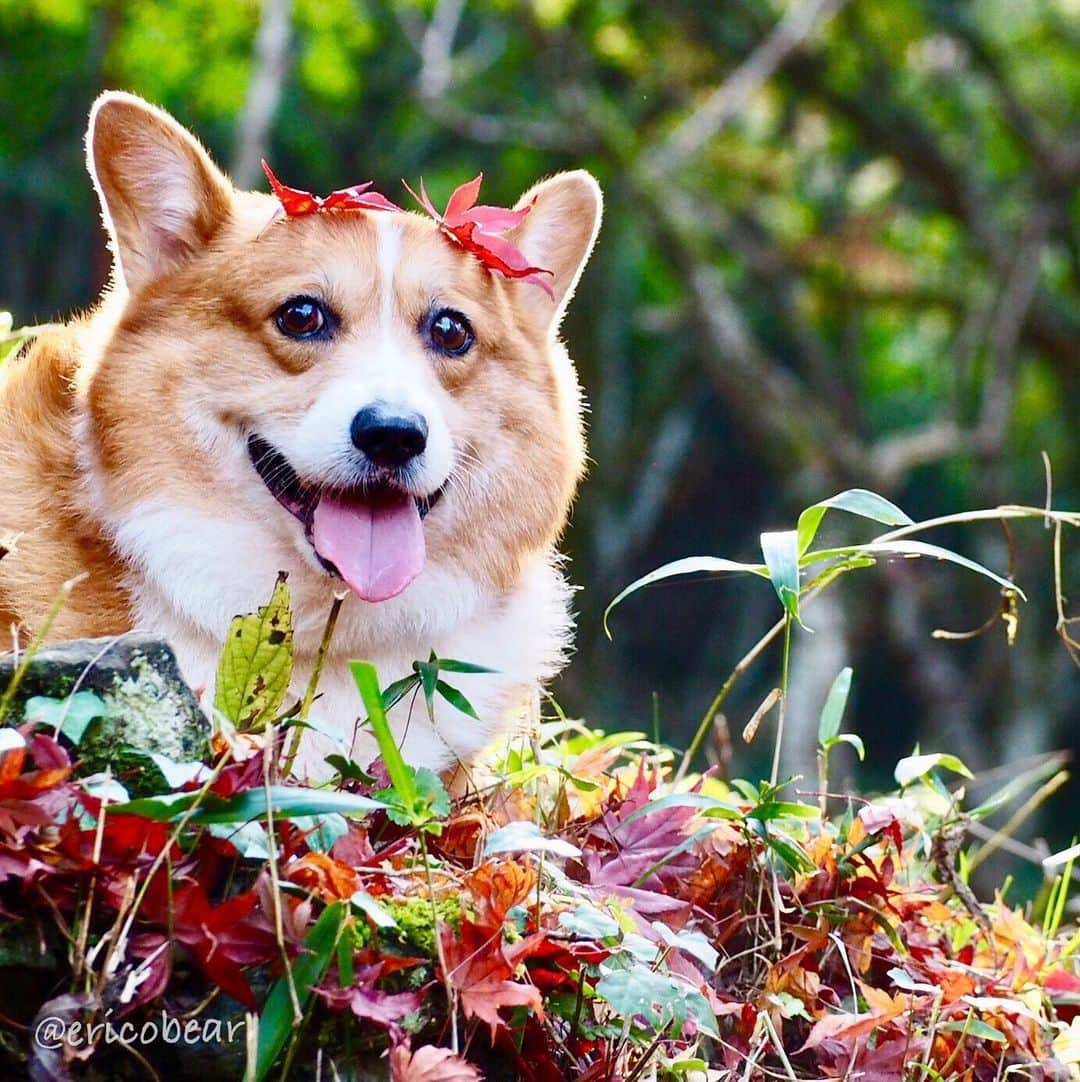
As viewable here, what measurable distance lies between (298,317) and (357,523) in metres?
0.47

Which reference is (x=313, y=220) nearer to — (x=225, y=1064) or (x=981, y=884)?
(x=225, y=1064)

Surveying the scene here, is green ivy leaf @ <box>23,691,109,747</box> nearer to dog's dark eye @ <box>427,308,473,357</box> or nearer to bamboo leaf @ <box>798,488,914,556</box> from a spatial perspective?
bamboo leaf @ <box>798,488,914,556</box>

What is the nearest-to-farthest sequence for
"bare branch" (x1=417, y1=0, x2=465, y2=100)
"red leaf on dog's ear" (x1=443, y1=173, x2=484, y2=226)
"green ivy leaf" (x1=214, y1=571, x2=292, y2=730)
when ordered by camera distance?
"green ivy leaf" (x1=214, y1=571, x2=292, y2=730) → "red leaf on dog's ear" (x1=443, y1=173, x2=484, y2=226) → "bare branch" (x1=417, y1=0, x2=465, y2=100)

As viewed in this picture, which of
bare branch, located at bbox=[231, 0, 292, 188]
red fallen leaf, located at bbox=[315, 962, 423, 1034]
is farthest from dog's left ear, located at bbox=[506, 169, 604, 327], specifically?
bare branch, located at bbox=[231, 0, 292, 188]

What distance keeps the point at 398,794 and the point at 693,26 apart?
1266cm

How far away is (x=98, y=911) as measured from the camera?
1.96 metres

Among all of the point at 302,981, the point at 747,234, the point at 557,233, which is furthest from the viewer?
the point at 747,234

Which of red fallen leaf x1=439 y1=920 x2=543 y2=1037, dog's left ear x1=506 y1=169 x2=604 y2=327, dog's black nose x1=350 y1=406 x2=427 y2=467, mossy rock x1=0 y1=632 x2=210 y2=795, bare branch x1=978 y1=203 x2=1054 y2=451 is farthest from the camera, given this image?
bare branch x1=978 y1=203 x2=1054 y2=451

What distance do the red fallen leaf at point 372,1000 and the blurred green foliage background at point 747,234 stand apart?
9.22 meters

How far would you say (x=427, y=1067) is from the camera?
1.93 metres

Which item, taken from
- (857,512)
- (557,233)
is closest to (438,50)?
(557,233)

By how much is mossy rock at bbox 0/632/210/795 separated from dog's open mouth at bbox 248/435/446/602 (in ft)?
2.76

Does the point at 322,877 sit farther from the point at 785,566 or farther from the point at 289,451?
the point at 289,451

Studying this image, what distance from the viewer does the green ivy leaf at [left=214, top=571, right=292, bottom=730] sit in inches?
92.9
